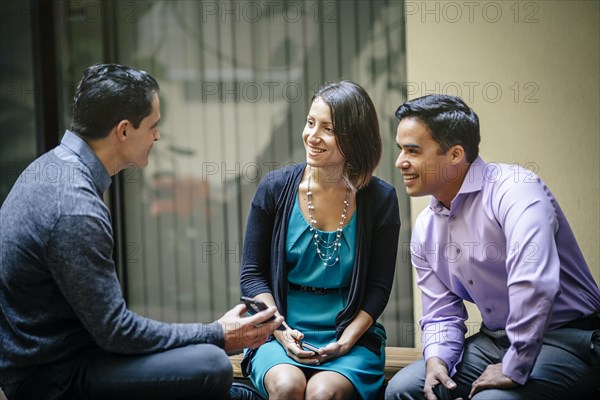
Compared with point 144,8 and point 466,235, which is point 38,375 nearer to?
point 466,235

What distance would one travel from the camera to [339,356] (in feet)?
9.07

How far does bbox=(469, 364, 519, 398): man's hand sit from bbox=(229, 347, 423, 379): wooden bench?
852mm

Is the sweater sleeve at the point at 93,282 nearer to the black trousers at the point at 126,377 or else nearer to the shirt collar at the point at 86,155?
the black trousers at the point at 126,377

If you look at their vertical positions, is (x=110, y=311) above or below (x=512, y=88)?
below

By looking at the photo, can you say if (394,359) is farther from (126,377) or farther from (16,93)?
(16,93)

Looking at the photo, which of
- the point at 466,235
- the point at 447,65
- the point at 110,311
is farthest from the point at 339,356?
the point at 447,65

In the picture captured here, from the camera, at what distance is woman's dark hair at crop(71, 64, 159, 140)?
2.45 m

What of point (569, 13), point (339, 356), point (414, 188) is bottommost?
point (339, 356)

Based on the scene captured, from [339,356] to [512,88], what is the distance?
1.56 meters

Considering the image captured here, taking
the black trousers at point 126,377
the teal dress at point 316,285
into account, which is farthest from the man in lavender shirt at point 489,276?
the black trousers at point 126,377

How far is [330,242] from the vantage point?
9.50ft

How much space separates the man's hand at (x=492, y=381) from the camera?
242 centimetres

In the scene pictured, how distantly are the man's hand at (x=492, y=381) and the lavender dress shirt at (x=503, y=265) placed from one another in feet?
0.08

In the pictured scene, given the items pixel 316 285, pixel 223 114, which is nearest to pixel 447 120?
pixel 316 285
